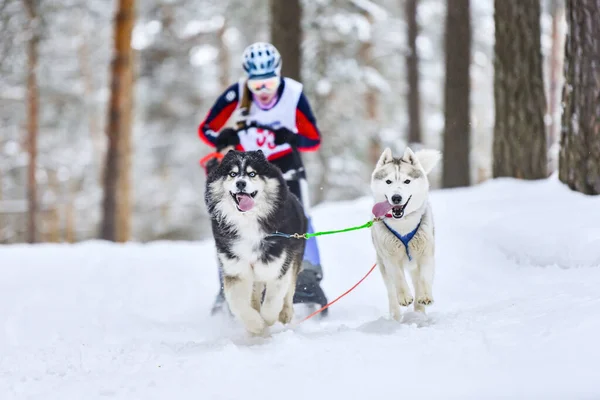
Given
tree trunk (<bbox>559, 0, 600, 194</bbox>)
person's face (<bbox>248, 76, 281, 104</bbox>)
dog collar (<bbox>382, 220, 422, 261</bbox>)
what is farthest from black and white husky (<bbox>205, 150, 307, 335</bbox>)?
tree trunk (<bbox>559, 0, 600, 194</bbox>)

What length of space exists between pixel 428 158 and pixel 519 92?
3.96 m

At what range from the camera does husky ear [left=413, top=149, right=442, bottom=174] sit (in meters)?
4.38

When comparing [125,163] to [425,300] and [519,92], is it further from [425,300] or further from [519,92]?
[425,300]

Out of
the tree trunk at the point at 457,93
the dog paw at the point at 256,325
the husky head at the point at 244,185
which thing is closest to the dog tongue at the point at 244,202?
the husky head at the point at 244,185

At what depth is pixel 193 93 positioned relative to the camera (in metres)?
20.5

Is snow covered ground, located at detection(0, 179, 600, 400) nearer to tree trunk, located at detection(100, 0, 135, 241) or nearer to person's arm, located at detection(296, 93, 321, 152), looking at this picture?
person's arm, located at detection(296, 93, 321, 152)

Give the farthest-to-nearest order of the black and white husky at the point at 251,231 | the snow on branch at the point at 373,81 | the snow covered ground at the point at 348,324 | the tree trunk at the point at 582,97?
the snow on branch at the point at 373,81, the tree trunk at the point at 582,97, the black and white husky at the point at 251,231, the snow covered ground at the point at 348,324

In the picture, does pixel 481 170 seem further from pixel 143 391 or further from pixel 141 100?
pixel 143 391

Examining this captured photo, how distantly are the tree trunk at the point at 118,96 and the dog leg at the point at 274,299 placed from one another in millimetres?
8794

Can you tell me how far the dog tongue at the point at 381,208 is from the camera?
4.08 m

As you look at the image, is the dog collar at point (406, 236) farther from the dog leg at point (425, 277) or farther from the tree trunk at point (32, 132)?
the tree trunk at point (32, 132)

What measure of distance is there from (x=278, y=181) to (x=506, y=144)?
4.74 metres

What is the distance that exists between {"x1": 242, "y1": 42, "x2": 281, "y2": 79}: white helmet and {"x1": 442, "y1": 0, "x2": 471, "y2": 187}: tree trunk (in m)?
6.01

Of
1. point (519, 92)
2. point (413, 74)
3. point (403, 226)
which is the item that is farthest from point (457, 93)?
point (403, 226)
